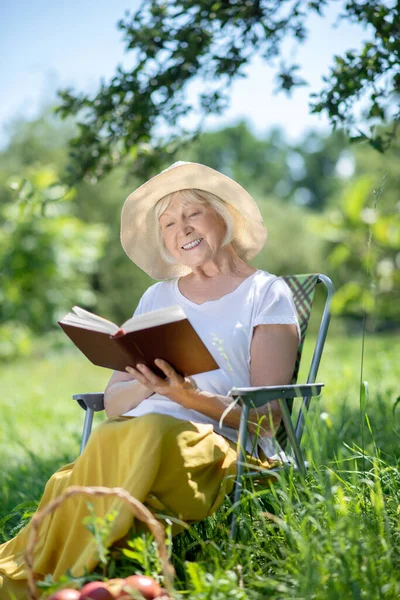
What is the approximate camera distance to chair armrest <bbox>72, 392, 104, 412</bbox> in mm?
3250

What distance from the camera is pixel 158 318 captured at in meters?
2.42

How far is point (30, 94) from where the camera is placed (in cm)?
2289

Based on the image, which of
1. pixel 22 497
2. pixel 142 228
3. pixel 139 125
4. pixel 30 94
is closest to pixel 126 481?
pixel 142 228

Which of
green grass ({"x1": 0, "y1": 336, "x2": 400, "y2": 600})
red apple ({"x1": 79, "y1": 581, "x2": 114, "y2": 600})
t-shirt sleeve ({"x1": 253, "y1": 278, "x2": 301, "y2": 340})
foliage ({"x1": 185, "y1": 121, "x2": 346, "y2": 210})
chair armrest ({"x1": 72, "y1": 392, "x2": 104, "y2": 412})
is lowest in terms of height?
green grass ({"x1": 0, "y1": 336, "x2": 400, "y2": 600})

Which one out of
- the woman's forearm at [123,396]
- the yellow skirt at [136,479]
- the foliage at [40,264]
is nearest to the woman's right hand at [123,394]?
the woman's forearm at [123,396]

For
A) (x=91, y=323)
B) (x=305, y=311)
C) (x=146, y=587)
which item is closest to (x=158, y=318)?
(x=91, y=323)

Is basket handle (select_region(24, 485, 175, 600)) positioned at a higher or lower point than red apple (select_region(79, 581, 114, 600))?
higher

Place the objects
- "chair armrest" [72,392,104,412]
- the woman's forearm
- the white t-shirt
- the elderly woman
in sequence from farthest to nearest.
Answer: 1. "chair armrest" [72,392,104,412]
2. the woman's forearm
3. the white t-shirt
4. the elderly woman

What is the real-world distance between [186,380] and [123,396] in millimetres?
498

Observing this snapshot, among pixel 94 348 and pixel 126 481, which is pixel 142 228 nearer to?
pixel 94 348

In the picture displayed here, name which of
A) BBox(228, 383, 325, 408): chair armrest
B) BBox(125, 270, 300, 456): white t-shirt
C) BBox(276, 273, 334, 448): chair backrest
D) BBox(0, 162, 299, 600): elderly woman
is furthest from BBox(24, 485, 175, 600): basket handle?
BBox(276, 273, 334, 448): chair backrest

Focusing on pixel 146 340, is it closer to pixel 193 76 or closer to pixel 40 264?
pixel 193 76

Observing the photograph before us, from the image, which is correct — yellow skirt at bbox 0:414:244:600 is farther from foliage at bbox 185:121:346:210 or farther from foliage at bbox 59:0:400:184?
foliage at bbox 185:121:346:210

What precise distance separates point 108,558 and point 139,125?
10.1 ft
